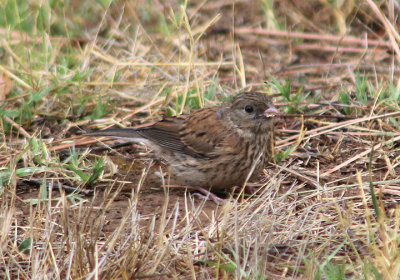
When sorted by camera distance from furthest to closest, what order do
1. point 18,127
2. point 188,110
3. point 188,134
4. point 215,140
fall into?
1. point 188,110
2. point 18,127
3. point 188,134
4. point 215,140

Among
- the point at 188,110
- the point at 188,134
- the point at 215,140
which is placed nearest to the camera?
the point at 215,140

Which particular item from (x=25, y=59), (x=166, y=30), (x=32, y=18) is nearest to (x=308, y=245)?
(x=25, y=59)

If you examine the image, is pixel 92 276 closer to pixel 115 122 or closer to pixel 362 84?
pixel 115 122

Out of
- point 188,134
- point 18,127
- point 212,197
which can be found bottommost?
point 18,127

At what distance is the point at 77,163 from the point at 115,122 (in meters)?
0.88

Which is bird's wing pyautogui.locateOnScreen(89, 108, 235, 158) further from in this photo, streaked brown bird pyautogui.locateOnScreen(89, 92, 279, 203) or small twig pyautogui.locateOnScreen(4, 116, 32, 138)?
small twig pyautogui.locateOnScreen(4, 116, 32, 138)

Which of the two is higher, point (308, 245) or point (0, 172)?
point (308, 245)

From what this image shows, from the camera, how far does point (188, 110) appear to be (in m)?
5.22

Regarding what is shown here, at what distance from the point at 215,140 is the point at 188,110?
0.93 meters

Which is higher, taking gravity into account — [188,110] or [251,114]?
[251,114]

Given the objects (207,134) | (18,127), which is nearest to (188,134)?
(207,134)

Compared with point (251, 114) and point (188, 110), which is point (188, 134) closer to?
point (251, 114)

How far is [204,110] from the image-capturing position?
15.1 feet

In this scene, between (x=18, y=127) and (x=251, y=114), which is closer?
(x=251, y=114)
